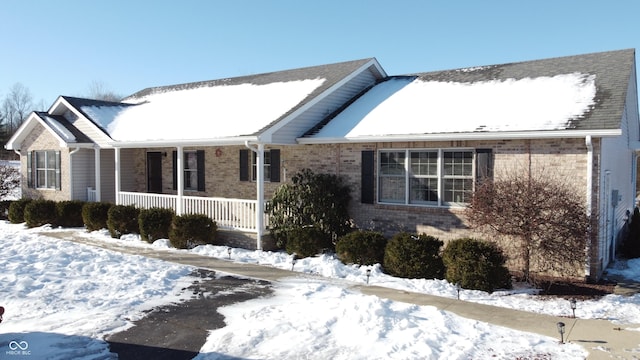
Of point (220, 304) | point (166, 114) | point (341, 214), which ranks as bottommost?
point (220, 304)

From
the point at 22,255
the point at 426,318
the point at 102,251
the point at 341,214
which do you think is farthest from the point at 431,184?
the point at 22,255

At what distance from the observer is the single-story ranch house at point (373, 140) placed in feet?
35.9

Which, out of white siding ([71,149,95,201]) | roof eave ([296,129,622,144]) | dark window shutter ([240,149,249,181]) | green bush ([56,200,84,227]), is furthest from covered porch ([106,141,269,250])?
roof eave ([296,129,622,144])

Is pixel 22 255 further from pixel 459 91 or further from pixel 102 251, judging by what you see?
pixel 459 91

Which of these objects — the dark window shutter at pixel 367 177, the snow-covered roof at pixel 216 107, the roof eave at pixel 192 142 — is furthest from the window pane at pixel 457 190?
the roof eave at pixel 192 142

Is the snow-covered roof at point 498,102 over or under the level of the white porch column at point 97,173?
over

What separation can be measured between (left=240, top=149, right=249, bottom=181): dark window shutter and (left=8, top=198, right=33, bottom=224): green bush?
898cm

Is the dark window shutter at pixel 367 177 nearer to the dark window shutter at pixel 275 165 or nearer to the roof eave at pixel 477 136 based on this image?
the roof eave at pixel 477 136

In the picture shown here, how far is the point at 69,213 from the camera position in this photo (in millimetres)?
17625

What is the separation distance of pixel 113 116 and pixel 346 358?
17.1 metres

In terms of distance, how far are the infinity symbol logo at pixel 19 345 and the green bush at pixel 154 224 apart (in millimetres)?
8054

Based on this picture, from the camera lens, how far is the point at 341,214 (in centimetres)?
1312

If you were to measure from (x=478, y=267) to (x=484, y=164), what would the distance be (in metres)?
3.03

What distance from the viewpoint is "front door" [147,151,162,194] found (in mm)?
19306
